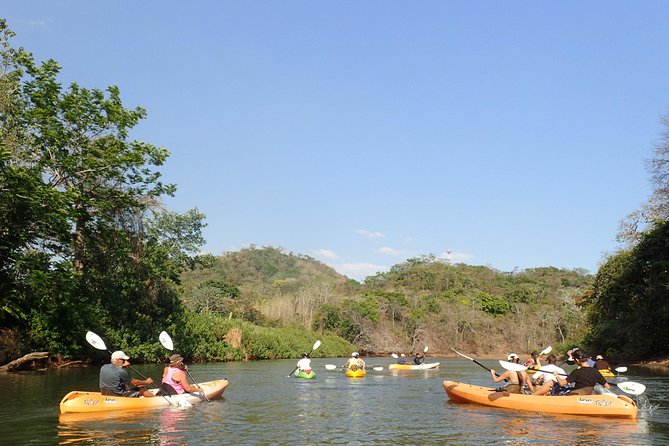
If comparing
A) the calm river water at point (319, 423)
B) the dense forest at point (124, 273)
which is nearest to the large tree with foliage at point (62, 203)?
the dense forest at point (124, 273)

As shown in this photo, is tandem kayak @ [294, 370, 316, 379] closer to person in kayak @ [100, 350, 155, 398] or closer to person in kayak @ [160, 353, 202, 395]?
person in kayak @ [160, 353, 202, 395]

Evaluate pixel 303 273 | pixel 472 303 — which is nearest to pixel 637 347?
pixel 472 303

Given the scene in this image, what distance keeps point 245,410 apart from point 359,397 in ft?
13.2

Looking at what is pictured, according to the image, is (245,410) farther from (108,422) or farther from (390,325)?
(390,325)

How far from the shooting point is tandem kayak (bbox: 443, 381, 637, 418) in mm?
11812

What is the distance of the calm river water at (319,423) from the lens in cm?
939

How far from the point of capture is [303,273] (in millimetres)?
129750

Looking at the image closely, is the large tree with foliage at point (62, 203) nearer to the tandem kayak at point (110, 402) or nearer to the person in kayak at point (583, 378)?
the tandem kayak at point (110, 402)

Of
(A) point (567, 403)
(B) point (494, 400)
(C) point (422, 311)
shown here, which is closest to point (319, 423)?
(B) point (494, 400)

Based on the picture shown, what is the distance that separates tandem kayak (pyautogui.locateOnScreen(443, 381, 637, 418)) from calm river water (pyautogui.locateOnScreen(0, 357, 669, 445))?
26 centimetres

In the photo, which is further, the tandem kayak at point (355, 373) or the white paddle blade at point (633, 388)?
the tandem kayak at point (355, 373)

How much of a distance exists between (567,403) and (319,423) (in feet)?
16.8

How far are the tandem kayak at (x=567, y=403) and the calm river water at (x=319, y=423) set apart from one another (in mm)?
259

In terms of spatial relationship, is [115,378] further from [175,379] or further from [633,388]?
[633,388]
